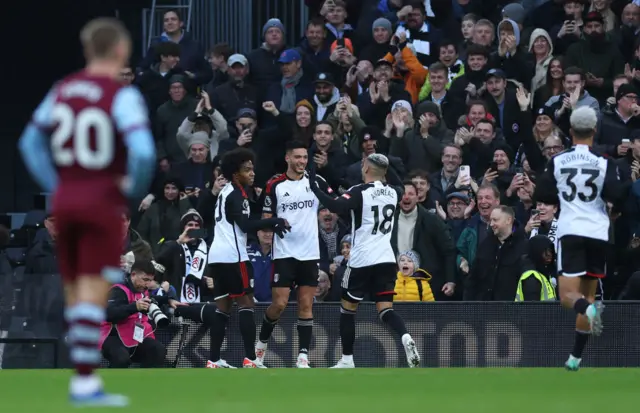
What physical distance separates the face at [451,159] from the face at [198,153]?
10.5 feet

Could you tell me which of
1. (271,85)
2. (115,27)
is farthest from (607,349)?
(115,27)

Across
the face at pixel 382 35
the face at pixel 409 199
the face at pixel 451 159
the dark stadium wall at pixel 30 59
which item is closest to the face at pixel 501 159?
the face at pixel 451 159

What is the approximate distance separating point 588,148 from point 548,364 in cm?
357

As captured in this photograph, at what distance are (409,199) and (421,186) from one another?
57 cm

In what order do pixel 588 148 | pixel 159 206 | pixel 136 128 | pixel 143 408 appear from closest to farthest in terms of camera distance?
pixel 136 128 < pixel 143 408 < pixel 588 148 < pixel 159 206

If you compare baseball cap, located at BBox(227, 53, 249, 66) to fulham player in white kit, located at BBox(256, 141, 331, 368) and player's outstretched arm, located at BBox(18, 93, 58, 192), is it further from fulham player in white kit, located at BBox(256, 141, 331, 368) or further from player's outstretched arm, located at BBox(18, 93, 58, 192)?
player's outstretched arm, located at BBox(18, 93, 58, 192)

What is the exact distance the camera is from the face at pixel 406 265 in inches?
668

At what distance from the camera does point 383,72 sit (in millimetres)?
19469

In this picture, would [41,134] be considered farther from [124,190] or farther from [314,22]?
[314,22]

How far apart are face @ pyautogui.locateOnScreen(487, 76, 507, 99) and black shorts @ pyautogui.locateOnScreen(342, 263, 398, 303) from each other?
450 centimetres

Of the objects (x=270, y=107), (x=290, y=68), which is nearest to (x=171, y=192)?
(x=270, y=107)

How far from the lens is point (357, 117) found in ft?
62.8

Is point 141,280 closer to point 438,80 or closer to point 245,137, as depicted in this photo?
point 245,137

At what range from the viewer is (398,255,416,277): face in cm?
1697
